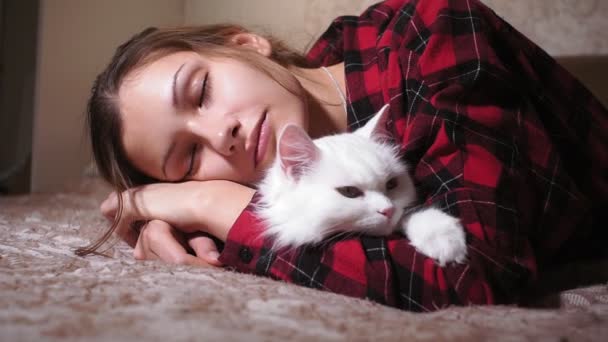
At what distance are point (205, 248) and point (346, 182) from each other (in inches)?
12.9

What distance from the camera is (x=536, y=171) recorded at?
803 millimetres

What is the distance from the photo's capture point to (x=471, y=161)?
77cm

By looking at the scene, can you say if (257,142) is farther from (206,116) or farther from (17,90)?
(17,90)

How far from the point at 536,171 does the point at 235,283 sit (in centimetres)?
52

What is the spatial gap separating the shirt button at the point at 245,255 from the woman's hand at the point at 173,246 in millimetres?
58

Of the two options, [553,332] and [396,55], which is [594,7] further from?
[553,332]

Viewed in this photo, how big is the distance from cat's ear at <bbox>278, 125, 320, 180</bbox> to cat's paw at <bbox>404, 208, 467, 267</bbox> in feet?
0.65

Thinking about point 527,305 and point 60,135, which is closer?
point 527,305

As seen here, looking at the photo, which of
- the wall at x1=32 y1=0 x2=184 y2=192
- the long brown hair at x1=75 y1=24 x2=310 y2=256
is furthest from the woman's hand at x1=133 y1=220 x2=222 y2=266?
the wall at x1=32 y1=0 x2=184 y2=192

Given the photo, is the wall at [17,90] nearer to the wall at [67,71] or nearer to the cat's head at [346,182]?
the wall at [67,71]

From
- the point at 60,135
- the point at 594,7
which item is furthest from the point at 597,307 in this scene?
the point at 60,135

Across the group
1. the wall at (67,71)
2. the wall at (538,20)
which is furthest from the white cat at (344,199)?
the wall at (67,71)

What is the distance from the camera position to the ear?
1203 millimetres

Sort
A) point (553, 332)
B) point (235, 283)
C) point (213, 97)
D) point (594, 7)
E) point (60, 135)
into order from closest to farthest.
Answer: point (553, 332), point (235, 283), point (213, 97), point (594, 7), point (60, 135)
